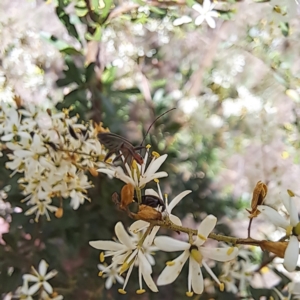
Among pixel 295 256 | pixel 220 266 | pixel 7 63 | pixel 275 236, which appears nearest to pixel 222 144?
pixel 275 236

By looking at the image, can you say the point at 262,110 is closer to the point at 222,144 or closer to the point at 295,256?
the point at 222,144

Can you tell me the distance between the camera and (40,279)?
0.66 m

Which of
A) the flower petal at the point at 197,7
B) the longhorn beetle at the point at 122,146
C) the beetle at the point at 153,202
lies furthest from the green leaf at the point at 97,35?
the beetle at the point at 153,202

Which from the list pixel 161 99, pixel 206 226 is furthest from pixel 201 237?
pixel 161 99

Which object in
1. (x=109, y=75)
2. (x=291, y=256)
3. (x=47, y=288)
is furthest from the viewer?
(x=109, y=75)

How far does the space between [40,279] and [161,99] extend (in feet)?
1.54

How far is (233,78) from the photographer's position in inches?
39.9

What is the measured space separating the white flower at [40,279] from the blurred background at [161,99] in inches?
1.0

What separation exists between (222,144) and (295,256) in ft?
2.55

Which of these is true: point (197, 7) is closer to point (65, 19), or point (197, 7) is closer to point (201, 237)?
point (65, 19)

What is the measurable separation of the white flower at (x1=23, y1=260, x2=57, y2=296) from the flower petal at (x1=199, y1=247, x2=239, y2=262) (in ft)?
1.28

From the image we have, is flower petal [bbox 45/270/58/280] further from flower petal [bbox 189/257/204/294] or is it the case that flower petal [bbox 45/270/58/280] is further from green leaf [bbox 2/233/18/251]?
flower petal [bbox 189/257/204/294]

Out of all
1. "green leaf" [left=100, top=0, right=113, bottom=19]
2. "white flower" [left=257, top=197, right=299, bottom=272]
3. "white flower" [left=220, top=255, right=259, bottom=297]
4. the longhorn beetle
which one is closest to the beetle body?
the longhorn beetle

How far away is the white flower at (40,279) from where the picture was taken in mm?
653
